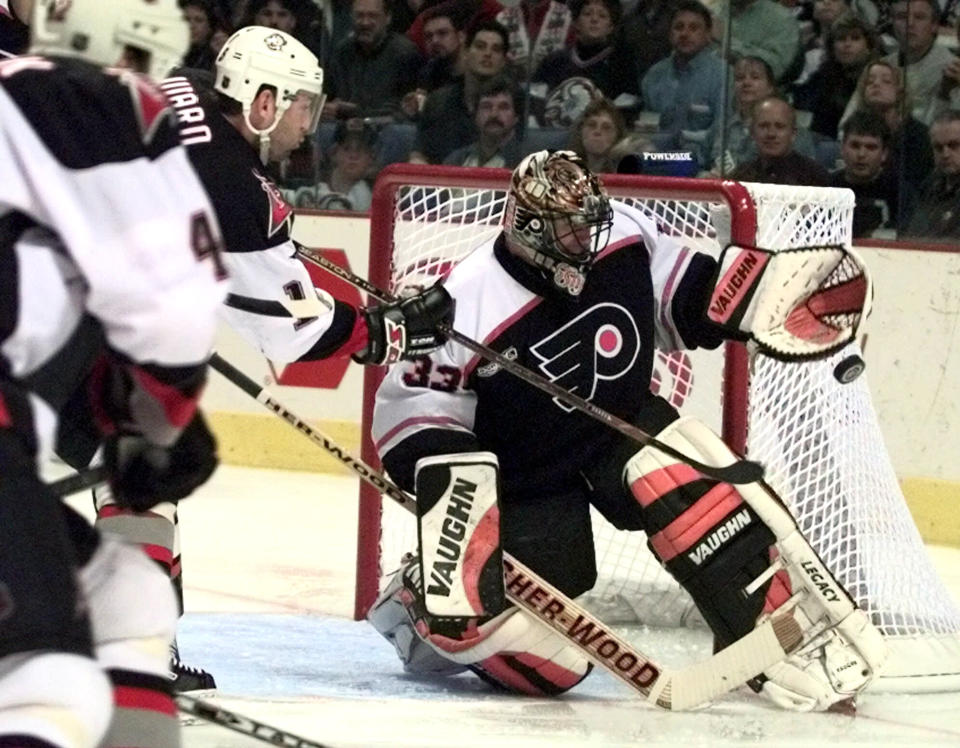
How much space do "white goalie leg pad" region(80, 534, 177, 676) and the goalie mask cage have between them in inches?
77.6

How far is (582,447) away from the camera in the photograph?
3555mm

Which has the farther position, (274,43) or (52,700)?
(274,43)

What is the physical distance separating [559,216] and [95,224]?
1637 millimetres

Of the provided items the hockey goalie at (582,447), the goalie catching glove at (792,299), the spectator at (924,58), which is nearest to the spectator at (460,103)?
the spectator at (924,58)

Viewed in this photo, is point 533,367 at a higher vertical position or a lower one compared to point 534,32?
lower

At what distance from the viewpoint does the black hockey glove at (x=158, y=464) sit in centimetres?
200

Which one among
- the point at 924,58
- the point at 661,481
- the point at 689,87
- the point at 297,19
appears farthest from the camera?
the point at 297,19

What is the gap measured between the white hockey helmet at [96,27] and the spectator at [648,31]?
388cm

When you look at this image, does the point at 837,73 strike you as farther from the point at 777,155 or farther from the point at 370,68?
the point at 370,68

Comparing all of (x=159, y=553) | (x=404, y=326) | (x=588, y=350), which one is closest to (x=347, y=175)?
(x=588, y=350)

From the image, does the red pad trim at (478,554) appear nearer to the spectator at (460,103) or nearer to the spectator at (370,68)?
the spectator at (460,103)

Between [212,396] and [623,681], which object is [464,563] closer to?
[623,681]

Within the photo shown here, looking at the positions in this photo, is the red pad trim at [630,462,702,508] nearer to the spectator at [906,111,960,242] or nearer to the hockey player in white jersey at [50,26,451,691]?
the hockey player in white jersey at [50,26,451,691]

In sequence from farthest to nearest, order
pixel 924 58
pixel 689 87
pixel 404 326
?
pixel 689 87, pixel 924 58, pixel 404 326
